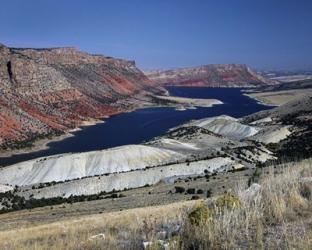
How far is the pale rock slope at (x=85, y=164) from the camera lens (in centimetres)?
6712

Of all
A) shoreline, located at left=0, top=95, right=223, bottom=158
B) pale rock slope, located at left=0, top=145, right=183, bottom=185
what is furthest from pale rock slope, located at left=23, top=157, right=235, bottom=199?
shoreline, located at left=0, top=95, right=223, bottom=158

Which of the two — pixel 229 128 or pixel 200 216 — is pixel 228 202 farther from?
pixel 229 128

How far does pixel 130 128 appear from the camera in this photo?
126750mm

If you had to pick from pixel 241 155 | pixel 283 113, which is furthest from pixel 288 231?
pixel 283 113

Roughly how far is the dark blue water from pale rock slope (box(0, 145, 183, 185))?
20.3 metres

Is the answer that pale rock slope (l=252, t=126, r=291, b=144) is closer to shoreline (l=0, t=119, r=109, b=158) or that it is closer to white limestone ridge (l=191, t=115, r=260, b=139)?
white limestone ridge (l=191, t=115, r=260, b=139)

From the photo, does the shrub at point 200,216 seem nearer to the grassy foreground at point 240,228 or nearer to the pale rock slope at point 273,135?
the grassy foreground at point 240,228

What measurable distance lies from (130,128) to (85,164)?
56.6 metres

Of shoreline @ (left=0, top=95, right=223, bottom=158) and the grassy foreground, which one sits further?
shoreline @ (left=0, top=95, right=223, bottom=158)

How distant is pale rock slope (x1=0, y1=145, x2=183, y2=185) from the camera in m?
67.1

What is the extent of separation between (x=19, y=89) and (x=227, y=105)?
3187 inches

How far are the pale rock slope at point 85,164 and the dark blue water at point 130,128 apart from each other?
2033 centimetres

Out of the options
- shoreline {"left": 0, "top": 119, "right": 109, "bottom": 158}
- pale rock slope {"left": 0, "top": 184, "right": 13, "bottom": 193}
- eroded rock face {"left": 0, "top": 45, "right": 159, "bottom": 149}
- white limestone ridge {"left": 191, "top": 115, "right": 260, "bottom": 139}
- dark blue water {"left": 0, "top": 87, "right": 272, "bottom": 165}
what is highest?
eroded rock face {"left": 0, "top": 45, "right": 159, "bottom": 149}

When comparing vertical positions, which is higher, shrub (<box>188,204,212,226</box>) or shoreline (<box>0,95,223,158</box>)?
shrub (<box>188,204,212,226</box>)
